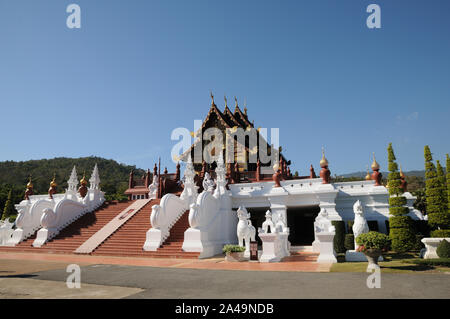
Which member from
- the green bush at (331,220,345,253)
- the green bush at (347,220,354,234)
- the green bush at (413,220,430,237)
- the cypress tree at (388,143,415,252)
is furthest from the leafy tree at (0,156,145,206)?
the green bush at (413,220,430,237)

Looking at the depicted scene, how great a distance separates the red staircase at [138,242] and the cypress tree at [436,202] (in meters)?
10.1

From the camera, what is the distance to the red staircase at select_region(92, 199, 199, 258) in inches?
499

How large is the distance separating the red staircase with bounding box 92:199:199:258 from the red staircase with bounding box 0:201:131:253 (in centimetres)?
202

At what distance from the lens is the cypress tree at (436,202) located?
11891 millimetres

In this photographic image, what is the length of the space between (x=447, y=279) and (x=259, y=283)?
4.31 m

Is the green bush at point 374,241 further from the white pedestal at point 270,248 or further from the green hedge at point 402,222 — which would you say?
the green hedge at point 402,222

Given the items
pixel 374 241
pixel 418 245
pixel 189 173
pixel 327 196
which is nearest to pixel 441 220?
pixel 418 245

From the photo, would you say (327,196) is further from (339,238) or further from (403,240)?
(403,240)

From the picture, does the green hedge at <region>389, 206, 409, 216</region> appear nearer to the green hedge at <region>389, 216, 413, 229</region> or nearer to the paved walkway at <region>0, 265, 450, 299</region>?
the green hedge at <region>389, 216, 413, 229</region>

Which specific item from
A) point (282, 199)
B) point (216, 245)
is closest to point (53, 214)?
point (216, 245)

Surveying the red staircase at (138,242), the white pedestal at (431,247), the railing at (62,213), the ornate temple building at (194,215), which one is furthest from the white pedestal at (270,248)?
the railing at (62,213)
